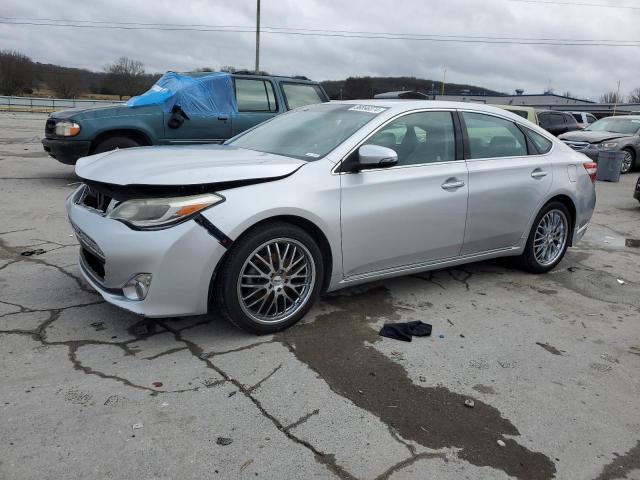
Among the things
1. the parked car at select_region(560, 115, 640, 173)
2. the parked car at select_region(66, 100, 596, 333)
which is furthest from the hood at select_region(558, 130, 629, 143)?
the parked car at select_region(66, 100, 596, 333)

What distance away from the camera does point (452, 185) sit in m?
4.38

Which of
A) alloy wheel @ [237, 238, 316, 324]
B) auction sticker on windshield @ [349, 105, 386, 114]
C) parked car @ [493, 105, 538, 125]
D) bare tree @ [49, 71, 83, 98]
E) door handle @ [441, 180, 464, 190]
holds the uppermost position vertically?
bare tree @ [49, 71, 83, 98]

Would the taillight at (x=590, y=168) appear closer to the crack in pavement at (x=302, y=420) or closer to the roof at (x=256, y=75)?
the crack in pavement at (x=302, y=420)

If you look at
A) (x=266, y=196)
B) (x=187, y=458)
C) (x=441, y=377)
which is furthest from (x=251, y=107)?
(x=187, y=458)

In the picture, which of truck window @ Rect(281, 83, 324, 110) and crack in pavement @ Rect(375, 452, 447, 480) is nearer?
crack in pavement @ Rect(375, 452, 447, 480)

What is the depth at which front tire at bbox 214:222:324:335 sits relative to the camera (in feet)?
11.2

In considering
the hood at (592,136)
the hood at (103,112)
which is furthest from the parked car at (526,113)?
the hood at (103,112)

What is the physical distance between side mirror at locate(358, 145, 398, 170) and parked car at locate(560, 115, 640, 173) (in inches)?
471

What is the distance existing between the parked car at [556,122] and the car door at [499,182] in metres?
15.4

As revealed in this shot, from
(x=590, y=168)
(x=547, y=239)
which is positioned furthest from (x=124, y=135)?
(x=590, y=168)

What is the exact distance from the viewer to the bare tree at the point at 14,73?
46.8 m

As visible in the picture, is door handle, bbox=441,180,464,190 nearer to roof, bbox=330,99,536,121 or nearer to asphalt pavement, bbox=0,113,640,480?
roof, bbox=330,99,536,121

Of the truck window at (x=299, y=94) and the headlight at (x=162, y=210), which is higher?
the truck window at (x=299, y=94)

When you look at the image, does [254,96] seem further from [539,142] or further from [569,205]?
[569,205]
